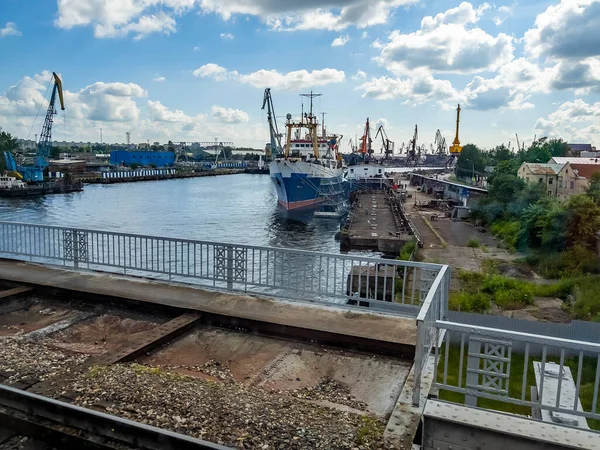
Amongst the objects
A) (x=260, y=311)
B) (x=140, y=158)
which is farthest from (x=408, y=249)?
(x=140, y=158)

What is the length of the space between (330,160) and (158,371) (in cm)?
6147

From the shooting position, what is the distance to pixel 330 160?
65562 mm

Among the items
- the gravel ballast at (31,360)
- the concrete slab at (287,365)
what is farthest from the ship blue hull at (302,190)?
the gravel ballast at (31,360)

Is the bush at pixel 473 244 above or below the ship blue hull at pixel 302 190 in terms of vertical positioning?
below

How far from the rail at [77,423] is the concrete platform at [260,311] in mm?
2721

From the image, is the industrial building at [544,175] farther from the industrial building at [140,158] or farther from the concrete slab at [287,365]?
the industrial building at [140,158]

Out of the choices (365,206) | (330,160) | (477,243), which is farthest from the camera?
(330,160)

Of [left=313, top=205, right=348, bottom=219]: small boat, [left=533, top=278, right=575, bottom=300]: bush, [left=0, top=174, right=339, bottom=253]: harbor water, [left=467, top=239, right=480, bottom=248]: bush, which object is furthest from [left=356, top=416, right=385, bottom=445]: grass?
[left=313, top=205, right=348, bottom=219]: small boat

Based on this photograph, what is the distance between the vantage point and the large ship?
55.2 m

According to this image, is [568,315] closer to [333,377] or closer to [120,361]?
[333,377]

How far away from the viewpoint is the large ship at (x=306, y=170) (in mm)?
55188

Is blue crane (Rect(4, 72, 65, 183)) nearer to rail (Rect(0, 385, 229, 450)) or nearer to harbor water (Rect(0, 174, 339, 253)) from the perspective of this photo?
harbor water (Rect(0, 174, 339, 253))

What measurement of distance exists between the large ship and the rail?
164ft

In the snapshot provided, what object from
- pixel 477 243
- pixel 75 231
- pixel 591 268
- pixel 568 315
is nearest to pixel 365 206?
pixel 477 243
